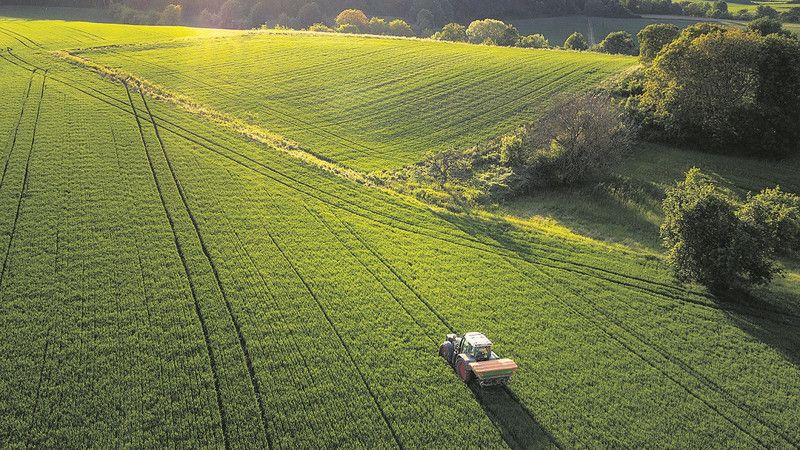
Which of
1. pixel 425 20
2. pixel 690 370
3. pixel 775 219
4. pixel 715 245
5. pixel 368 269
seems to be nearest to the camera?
pixel 690 370

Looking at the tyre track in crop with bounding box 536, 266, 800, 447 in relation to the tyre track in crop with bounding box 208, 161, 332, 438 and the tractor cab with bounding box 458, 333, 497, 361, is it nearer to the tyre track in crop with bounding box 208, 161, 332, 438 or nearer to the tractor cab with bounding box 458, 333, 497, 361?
the tractor cab with bounding box 458, 333, 497, 361

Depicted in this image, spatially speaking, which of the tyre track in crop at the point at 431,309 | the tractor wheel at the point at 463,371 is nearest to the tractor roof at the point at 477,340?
the tractor wheel at the point at 463,371

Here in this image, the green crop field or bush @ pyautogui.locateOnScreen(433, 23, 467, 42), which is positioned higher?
bush @ pyautogui.locateOnScreen(433, 23, 467, 42)

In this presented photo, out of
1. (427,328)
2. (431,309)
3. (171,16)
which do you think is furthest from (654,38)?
Answer: (171,16)

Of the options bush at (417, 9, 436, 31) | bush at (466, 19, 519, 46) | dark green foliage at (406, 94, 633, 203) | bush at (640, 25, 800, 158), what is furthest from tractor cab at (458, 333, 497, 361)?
bush at (417, 9, 436, 31)

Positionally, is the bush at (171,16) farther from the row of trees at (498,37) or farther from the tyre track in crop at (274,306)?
the tyre track in crop at (274,306)

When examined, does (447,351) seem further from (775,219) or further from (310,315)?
(775,219)
